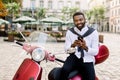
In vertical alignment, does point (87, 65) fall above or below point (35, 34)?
below

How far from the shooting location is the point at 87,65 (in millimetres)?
4215

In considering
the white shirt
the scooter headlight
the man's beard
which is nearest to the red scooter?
the scooter headlight

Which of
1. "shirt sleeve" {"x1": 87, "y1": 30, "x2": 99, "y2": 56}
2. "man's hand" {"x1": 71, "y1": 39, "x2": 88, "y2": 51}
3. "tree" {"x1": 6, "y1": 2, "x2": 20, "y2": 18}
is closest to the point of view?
"man's hand" {"x1": 71, "y1": 39, "x2": 88, "y2": 51}

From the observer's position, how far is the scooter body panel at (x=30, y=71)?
406 centimetres

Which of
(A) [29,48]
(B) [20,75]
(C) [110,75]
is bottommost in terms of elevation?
(C) [110,75]

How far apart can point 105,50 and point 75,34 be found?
1.52 ft

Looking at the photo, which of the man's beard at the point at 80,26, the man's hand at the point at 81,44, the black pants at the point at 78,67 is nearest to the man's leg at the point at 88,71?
the black pants at the point at 78,67

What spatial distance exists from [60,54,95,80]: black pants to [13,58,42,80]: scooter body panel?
312 millimetres

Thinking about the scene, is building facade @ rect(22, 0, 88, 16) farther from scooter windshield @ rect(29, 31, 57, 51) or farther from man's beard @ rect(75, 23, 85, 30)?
man's beard @ rect(75, 23, 85, 30)

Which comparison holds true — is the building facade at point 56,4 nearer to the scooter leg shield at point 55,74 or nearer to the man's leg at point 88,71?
the scooter leg shield at point 55,74

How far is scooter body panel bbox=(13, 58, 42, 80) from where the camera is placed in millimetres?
4062

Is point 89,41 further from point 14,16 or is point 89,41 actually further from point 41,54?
point 14,16

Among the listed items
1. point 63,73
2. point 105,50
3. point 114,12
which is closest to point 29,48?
point 63,73

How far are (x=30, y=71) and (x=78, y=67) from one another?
567mm
